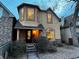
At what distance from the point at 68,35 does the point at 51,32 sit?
4941 millimetres

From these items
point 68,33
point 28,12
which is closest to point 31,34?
point 28,12

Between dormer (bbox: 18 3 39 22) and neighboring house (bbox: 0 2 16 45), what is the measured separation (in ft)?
8.33

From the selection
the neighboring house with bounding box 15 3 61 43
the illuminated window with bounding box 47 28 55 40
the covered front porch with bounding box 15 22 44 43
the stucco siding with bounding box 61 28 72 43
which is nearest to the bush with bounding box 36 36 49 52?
the neighboring house with bounding box 15 3 61 43

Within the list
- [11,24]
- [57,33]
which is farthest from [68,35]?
[11,24]

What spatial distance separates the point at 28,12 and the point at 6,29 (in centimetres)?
477

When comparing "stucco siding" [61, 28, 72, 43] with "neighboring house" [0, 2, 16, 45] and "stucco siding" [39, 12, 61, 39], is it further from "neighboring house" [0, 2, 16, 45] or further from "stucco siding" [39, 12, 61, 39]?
"neighboring house" [0, 2, 16, 45]

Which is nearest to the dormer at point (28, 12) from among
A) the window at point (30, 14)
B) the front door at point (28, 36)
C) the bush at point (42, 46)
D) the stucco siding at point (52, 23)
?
the window at point (30, 14)

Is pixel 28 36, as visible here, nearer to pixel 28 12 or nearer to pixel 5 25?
pixel 28 12

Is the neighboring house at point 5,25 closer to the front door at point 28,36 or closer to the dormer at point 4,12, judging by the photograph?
the dormer at point 4,12

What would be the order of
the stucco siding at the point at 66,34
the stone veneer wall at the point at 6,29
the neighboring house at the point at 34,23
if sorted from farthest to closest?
the stucco siding at the point at 66,34
the neighboring house at the point at 34,23
the stone veneer wall at the point at 6,29

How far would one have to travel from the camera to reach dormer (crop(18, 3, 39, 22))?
20891mm

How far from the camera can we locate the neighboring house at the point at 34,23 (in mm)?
20506

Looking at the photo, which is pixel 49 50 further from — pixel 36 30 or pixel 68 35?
pixel 68 35

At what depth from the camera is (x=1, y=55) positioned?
11.7 metres
